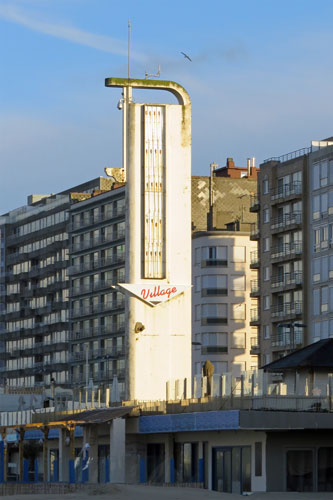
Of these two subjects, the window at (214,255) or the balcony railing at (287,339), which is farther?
the window at (214,255)

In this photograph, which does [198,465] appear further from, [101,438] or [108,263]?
[108,263]

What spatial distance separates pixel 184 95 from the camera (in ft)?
261

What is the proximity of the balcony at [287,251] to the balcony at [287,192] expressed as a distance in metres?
4.58

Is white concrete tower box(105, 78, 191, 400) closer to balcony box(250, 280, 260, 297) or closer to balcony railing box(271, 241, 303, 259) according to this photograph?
balcony railing box(271, 241, 303, 259)

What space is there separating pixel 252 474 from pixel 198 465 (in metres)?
4.52

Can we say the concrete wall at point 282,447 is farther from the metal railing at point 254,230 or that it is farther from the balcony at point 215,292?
the balcony at point 215,292

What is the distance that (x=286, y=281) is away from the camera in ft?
454

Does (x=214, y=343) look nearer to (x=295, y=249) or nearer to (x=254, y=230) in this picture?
(x=254, y=230)

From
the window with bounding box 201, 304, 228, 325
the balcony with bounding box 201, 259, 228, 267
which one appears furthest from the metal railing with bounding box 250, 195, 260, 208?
the window with bounding box 201, 304, 228, 325

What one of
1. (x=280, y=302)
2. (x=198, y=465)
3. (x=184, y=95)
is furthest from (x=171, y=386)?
(x=280, y=302)

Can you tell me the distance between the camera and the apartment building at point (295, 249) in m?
132

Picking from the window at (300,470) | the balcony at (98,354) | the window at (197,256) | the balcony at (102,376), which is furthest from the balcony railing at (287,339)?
the window at (300,470)

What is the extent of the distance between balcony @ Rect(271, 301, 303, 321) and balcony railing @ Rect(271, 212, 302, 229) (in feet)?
25.8

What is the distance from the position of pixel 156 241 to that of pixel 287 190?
63269 mm
